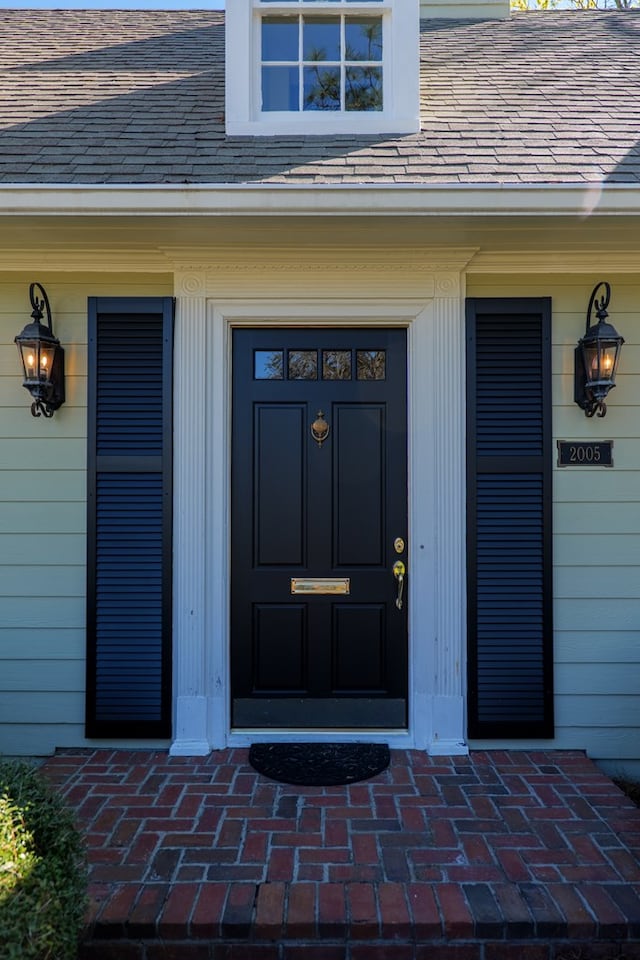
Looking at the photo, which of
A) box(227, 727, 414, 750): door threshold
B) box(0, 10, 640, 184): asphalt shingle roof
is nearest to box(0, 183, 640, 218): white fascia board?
box(0, 10, 640, 184): asphalt shingle roof

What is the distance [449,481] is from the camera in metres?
3.06

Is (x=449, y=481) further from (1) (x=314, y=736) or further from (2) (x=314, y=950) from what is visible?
(2) (x=314, y=950)

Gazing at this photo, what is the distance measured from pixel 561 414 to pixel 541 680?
4.60 ft

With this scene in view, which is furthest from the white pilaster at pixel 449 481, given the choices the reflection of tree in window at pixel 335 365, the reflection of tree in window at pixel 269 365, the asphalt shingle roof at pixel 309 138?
the reflection of tree in window at pixel 269 365

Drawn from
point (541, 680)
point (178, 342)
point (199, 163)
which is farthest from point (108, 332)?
point (541, 680)

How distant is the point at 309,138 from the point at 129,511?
7.09 ft

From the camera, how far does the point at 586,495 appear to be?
3.12 meters

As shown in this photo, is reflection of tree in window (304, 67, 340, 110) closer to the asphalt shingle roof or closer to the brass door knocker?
the asphalt shingle roof

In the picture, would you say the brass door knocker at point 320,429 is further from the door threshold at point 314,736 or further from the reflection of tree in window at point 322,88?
the reflection of tree in window at point 322,88

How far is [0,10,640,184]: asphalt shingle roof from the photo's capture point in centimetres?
275

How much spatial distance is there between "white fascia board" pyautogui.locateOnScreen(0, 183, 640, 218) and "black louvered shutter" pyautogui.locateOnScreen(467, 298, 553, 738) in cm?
57

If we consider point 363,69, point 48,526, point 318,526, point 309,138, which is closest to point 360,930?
point 318,526

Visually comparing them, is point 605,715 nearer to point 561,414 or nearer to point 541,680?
point 541,680

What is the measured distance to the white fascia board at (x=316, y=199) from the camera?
261 cm
